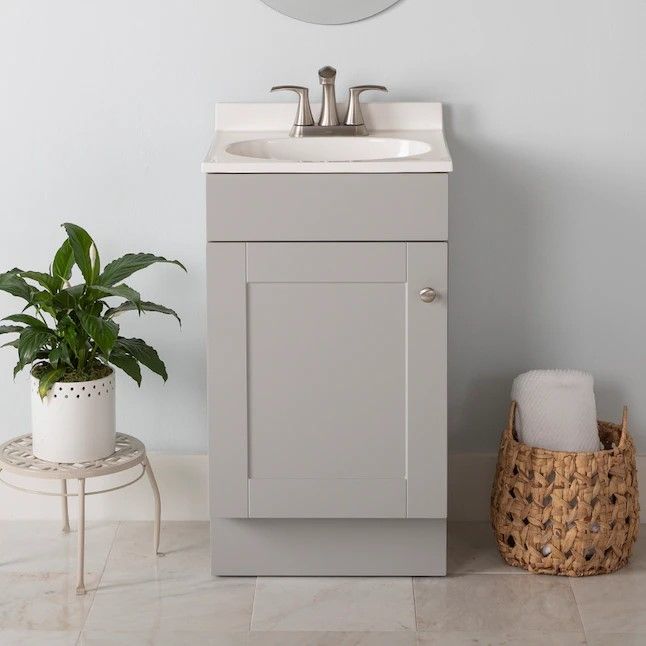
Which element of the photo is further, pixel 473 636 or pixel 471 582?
pixel 471 582

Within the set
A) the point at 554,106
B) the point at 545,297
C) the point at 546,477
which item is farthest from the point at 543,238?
the point at 546,477

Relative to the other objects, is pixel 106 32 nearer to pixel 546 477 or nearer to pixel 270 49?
pixel 270 49

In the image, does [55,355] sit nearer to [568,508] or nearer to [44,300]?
[44,300]

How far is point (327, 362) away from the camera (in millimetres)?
2420

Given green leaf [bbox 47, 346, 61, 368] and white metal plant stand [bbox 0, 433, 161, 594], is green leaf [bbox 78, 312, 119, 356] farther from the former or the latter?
white metal plant stand [bbox 0, 433, 161, 594]

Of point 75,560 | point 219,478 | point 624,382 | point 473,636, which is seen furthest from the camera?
point 624,382

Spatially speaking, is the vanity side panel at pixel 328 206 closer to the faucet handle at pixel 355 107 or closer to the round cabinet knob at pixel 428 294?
the round cabinet knob at pixel 428 294

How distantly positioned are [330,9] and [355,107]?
248 mm

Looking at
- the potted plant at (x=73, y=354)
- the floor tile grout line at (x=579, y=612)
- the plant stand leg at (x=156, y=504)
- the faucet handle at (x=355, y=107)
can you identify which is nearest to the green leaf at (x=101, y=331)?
the potted plant at (x=73, y=354)

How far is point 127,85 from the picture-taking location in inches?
107

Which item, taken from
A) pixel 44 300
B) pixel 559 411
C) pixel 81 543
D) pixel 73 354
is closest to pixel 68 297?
pixel 44 300

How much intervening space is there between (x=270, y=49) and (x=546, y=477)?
1182mm

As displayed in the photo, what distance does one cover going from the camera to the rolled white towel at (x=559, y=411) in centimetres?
258

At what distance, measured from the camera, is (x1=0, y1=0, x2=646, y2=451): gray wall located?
2688 mm
